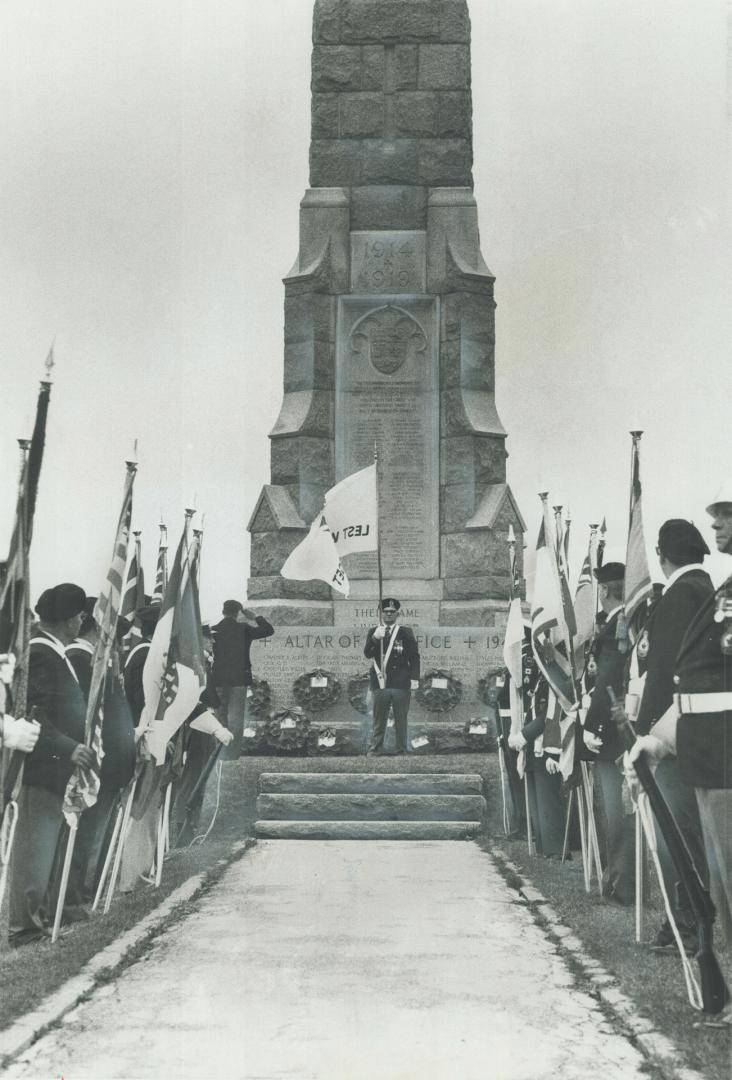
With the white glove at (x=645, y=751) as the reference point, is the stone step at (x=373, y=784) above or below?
below

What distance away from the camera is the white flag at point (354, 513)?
1569 cm

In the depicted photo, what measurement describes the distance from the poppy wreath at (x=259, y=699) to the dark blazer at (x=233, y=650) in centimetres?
70

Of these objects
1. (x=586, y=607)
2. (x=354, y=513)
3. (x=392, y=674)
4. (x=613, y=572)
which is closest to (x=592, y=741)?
(x=613, y=572)

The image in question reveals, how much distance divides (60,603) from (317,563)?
7.73m

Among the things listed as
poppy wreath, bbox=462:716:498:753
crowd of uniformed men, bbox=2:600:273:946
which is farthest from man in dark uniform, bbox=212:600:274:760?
crowd of uniformed men, bbox=2:600:273:946

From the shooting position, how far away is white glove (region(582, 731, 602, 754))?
8922mm

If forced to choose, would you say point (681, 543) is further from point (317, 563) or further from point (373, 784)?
point (317, 563)

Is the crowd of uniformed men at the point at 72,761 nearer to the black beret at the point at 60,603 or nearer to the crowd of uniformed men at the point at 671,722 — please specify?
the black beret at the point at 60,603

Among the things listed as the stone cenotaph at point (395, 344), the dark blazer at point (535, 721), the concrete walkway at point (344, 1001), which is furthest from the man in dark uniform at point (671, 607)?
the stone cenotaph at point (395, 344)

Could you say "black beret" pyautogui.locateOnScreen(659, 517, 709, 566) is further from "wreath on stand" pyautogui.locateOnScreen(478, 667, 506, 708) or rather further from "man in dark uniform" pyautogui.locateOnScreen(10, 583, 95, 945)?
"wreath on stand" pyautogui.locateOnScreen(478, 667, 506, 708)

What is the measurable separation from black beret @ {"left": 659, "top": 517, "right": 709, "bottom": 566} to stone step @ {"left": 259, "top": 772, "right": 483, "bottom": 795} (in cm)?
714

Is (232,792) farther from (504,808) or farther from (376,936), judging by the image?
(376,936)

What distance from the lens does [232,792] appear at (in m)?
13.6

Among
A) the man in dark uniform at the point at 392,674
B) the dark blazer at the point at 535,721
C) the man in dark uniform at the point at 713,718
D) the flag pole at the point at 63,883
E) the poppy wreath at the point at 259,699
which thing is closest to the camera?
the man in dark uniform at the point at 713,718
